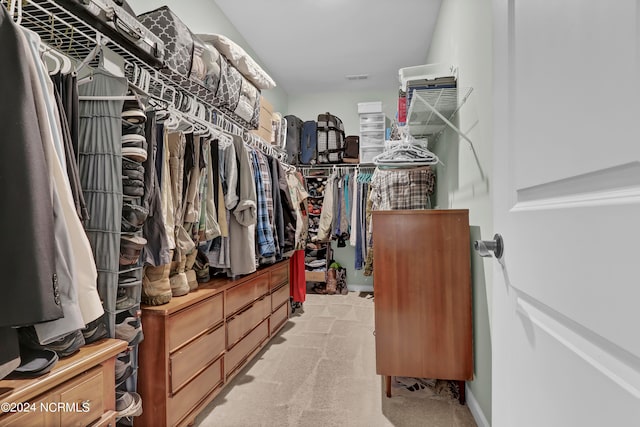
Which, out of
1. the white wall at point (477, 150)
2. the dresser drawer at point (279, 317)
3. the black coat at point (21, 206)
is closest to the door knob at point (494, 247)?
the white wall at point (477, 150)

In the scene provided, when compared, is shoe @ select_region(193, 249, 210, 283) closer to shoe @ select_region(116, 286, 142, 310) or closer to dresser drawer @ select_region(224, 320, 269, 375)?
dresser drawer @ select_region(224, 320, 269, 375)

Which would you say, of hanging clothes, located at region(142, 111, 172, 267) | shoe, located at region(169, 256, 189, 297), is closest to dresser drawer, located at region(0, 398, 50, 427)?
hanging clothes, located at region(142, 111, 172, 267)

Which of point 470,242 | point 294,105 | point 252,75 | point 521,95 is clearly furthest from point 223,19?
point 521,95

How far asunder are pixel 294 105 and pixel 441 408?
4.16m

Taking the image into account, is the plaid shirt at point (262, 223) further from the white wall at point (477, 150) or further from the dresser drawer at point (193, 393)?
the white wall at point (477, 150)

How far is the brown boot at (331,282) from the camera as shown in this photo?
4332 mm

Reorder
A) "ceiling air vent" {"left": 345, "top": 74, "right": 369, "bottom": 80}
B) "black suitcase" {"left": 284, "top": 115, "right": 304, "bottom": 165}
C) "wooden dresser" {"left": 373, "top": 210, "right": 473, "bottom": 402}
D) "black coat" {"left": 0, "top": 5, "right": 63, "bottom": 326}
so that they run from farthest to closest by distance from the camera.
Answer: "black suitcase" {"left": 284, "top": 115, "right": 304, "bottom": 165} → "ceiling air vent" {"left": 345, "top": 74, "right": 369, "bottom": 80} → "wooden dresser" {"left": 373, "top": 210, "right": 473, "bottom": 402} → "black coat" {"left": 0, "top": 5, "right": 63, "bottom": 326}

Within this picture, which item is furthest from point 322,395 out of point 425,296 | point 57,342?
point 57,342

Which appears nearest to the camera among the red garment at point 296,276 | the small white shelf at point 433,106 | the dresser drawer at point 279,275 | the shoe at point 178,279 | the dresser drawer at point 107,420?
the dresser drawer at point 107,420

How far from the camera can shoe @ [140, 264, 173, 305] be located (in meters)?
1.44

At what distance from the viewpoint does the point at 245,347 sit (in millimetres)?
2170

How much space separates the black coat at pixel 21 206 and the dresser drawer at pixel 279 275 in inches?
77.5

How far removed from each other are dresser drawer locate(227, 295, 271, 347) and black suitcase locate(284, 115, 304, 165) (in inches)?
89.8

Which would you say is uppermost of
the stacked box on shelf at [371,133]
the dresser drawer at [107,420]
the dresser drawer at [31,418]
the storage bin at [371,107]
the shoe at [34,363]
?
the storage bin at [371,107]
